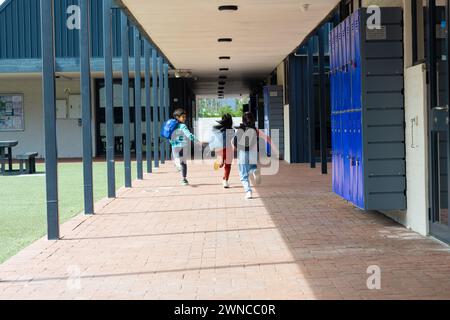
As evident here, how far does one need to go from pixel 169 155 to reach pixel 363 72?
1816 cm

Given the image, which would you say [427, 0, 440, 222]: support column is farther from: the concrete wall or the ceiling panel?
the concrete wall

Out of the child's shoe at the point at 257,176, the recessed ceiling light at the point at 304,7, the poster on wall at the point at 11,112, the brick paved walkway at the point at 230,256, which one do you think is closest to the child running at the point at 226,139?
the child's shoe at the point at 257,176

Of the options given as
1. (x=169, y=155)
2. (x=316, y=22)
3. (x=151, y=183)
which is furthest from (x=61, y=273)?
(x=169, y=155)

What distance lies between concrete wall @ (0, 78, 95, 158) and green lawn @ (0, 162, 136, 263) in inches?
366

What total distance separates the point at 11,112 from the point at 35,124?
39.9 inches

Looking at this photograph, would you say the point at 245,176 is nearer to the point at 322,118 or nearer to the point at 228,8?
the point at 228,8

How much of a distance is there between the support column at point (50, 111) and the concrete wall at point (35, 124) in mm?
21086

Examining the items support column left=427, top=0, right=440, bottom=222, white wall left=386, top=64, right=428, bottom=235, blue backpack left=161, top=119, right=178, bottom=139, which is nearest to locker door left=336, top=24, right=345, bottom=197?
white wall left=386, top=64, right=428, bottom=235

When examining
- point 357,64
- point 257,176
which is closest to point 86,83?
point 357,64

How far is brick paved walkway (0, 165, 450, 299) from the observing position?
561 centimetres

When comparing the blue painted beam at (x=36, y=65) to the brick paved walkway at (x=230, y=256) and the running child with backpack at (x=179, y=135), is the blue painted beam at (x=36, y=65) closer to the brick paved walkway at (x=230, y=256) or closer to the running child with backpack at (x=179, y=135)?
the running child with backpack at (x=179, y=135)

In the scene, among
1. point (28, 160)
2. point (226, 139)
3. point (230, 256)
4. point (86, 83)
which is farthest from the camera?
point (28, 160)

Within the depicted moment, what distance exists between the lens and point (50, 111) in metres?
8.45

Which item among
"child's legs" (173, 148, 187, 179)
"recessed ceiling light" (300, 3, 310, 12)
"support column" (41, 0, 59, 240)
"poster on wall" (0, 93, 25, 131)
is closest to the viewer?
"support column" (41, 0, 59, 240)
